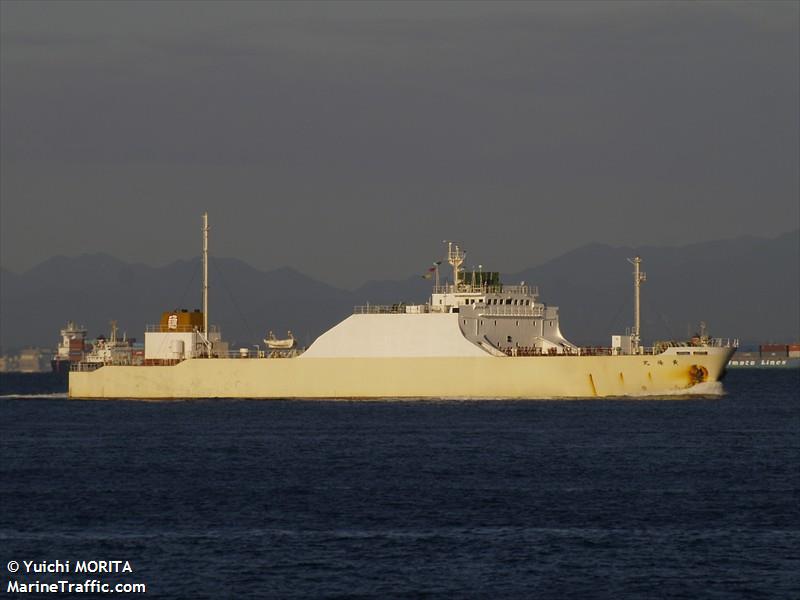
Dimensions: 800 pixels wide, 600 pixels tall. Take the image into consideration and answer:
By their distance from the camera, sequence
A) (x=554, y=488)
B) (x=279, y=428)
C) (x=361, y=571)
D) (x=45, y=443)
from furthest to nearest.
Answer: (x=279, y=428), (x=45, y=443), (x=554, y=488), (x=361, y=571)

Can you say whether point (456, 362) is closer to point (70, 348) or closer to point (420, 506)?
point (420, 506)

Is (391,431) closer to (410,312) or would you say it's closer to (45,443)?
(45,443)

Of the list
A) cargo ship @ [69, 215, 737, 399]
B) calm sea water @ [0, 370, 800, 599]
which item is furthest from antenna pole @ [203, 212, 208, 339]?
calm sea water @ [0, 370, 800, 599]

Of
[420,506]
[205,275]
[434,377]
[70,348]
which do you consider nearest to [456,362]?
[434,377]

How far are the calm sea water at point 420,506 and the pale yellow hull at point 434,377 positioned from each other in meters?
7.28

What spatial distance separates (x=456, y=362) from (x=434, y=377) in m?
1.45

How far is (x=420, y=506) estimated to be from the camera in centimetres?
3272

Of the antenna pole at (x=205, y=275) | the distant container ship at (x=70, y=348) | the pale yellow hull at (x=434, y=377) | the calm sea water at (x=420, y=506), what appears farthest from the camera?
the distant container ship at (x=70, y=348)

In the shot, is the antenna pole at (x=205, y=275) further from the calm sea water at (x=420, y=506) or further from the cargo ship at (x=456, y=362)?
the calm sea water at (x=420, y=506)

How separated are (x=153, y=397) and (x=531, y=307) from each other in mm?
17939

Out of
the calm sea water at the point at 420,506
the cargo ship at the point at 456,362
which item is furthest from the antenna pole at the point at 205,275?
the calm sea water at the point at 420,506

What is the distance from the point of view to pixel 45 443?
50.3 metres

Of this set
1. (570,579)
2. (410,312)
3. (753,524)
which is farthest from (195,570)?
(410,312)

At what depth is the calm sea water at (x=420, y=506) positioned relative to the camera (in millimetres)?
25406
